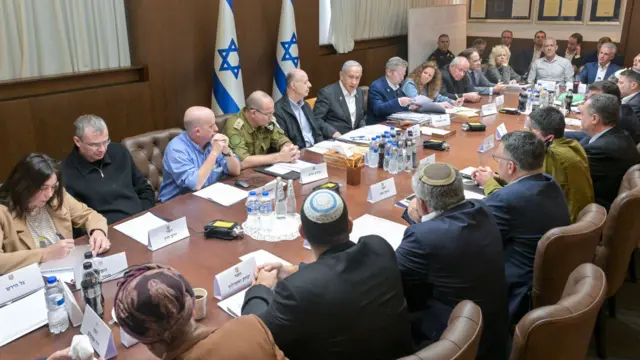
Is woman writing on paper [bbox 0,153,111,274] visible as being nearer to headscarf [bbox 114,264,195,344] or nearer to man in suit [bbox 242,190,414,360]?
man in suit [bbox 242,190,414,360]

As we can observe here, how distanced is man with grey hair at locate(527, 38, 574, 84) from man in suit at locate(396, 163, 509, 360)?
5.56 m

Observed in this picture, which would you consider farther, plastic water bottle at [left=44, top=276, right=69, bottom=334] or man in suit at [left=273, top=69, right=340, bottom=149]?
man in suit at [left=273, top=69, right=340, bottom=149]

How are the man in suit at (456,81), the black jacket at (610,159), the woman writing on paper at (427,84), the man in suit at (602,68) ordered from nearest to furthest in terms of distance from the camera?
the black jacket at (610,159) → the woman writing on paper at (427,84) → the man in suit at (456,81) → the man in suit at (602,68)

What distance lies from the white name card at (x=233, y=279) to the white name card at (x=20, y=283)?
64 centimetres

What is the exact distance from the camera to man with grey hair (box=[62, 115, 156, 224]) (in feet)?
8.88

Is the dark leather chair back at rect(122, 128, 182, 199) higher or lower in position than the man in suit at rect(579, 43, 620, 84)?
lower

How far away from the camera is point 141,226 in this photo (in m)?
2.40

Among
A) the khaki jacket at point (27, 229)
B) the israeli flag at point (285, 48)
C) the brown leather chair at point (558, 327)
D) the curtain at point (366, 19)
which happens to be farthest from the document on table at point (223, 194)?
the curtain at point (366, 19)

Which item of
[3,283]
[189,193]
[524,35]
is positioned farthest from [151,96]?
[524,35]

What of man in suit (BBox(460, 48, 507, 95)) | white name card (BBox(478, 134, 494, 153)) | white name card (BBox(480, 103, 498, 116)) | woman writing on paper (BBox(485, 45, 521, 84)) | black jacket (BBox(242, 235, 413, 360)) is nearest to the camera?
black jacket (BBox(242, 235, 413, 360))

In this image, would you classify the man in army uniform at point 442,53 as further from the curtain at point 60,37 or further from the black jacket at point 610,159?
the curtain at point 60,37

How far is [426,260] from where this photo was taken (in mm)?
1764

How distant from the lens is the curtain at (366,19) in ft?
21.1

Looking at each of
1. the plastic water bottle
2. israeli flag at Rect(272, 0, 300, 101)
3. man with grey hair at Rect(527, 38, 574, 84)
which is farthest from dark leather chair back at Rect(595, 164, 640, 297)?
man with grey hair at Rect(527, 38, 574, 84)
